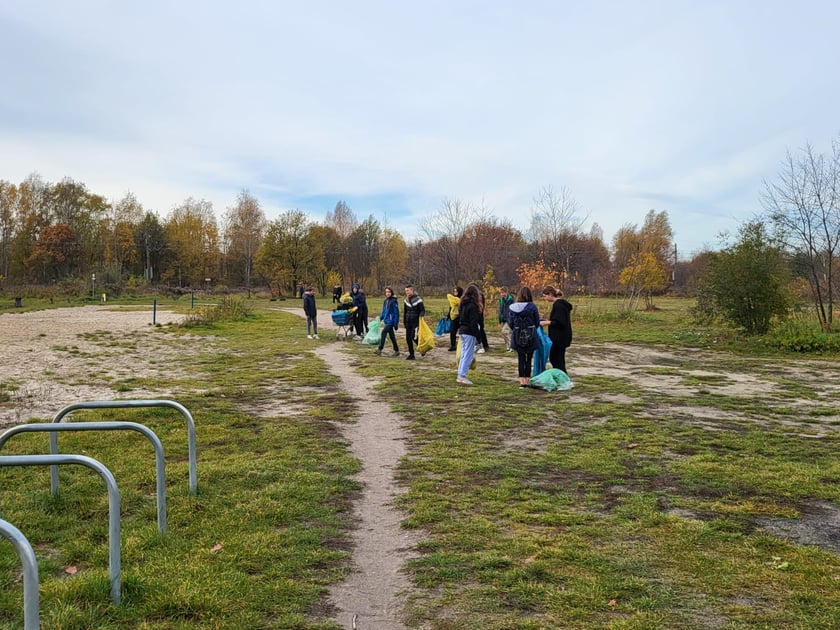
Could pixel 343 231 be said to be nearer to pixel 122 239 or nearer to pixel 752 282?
pixel 122 239

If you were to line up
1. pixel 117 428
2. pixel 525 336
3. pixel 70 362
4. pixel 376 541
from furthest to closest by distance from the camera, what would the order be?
pixel 70 362
pixel 525 336
pixel 376 541
pixel 117 428

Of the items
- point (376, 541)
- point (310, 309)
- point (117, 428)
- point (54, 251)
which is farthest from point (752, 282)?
point (54, 251)

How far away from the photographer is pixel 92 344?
1933 centimetres

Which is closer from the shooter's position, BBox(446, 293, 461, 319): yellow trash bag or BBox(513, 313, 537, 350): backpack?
BBox(513, 313, 537, 350): backpack

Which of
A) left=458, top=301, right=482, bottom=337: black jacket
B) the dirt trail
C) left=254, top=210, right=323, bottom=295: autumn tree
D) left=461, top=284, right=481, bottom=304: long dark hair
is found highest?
left=254, top=210, right=323, bottom=295: autumn tree

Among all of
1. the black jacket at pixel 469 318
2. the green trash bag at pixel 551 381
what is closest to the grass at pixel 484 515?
the green trash bag at pixel 551 381

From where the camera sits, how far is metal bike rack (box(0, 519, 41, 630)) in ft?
8.11

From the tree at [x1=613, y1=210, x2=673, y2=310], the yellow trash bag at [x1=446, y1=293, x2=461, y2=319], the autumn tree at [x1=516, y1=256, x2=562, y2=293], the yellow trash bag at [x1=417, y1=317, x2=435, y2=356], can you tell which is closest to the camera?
the yellow trash bag at [x1=417, y1=317, x2=435, y2=356]

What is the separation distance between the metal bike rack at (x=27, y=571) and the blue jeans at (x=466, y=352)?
9.76m

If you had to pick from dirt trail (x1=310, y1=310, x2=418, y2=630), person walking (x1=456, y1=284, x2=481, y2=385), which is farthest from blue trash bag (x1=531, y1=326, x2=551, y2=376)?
dirt trail (x1=310, y1=310, x2=418, y2=630)

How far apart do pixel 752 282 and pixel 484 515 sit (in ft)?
59.2

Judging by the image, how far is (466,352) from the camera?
12039 millimetres

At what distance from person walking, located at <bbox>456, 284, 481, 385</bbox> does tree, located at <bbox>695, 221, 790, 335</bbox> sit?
39.7ft

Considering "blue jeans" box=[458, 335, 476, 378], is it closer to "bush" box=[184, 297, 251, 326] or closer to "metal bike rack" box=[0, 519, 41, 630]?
"metal bike rack" box=[0, 519, 41, 630]
